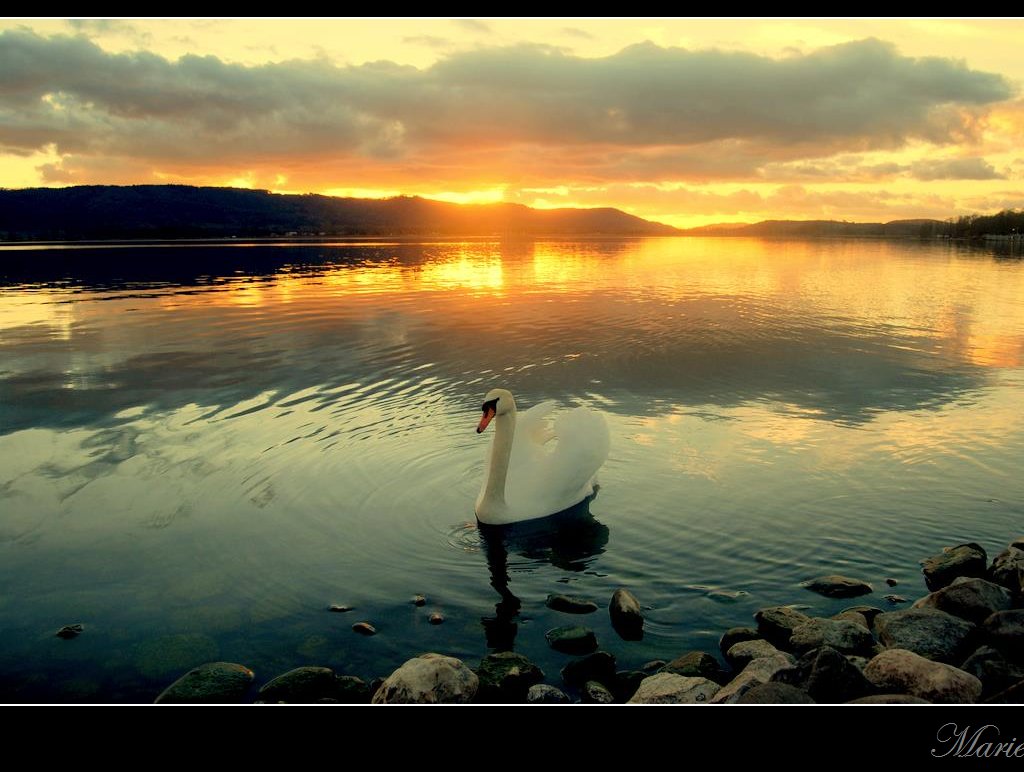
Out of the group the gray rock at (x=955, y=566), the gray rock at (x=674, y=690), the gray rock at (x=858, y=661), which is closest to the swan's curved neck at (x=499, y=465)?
the gray rock at (x=674, y=690)

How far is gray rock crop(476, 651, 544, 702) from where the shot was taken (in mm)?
6707

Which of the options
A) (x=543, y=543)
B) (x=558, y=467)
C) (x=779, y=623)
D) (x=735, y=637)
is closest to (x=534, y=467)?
(x=558, y=467)

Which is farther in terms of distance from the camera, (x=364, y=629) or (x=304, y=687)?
(x=364, y=629)

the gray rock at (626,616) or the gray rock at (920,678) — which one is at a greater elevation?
the gray rock at (920,678)

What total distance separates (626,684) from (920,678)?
2.54 metres

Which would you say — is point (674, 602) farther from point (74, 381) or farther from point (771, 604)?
point (74, 381)

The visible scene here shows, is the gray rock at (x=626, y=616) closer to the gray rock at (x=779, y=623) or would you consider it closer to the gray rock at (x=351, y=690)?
the gray rock at (x=779, y=623)

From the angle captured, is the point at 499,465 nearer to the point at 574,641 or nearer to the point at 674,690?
the point at 574,641

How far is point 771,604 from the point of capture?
27.0 ft

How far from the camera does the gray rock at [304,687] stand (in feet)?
21.9

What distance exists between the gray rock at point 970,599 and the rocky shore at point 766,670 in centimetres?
1

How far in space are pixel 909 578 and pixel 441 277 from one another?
51436mm

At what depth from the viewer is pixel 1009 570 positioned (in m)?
8.51
